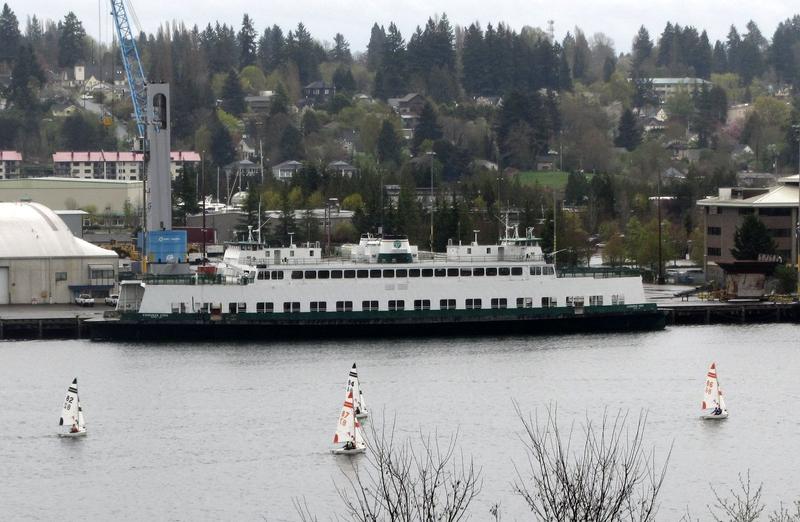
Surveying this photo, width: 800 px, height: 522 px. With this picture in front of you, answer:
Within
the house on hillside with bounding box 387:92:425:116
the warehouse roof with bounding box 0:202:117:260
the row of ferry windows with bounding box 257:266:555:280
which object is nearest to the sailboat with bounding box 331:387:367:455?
the row of ferry windows with bounding box 257:266:555:280

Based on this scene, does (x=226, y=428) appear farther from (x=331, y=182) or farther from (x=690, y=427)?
(x=331, y=182)

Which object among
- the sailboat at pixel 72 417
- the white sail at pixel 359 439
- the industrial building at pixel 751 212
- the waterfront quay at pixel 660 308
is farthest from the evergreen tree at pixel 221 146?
the white sail at pixel 359 439

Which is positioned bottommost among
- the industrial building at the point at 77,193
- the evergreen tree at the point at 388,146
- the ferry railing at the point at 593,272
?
the ferry railing at the point at 593,272

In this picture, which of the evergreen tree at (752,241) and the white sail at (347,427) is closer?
the white sail at (347,427)

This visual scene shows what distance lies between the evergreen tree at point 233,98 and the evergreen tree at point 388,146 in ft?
104

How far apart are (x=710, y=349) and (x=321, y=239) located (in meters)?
44.1

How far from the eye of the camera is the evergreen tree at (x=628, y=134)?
17500 cm

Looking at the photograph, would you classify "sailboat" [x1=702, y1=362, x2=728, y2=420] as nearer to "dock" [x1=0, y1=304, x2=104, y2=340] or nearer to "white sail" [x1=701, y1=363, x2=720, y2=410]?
"white sail" [x1=701, y1=363, x2=720, y2=410]

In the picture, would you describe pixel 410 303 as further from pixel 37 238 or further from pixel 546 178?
pixel 546 178

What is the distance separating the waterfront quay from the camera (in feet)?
225

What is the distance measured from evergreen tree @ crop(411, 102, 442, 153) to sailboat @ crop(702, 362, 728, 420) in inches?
4755

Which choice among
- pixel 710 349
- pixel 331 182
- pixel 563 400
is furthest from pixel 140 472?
pixel 331 182

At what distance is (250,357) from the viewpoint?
2441 inches

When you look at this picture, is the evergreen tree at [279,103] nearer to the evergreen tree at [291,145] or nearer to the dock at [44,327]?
the evergreen tree at [291,145]
